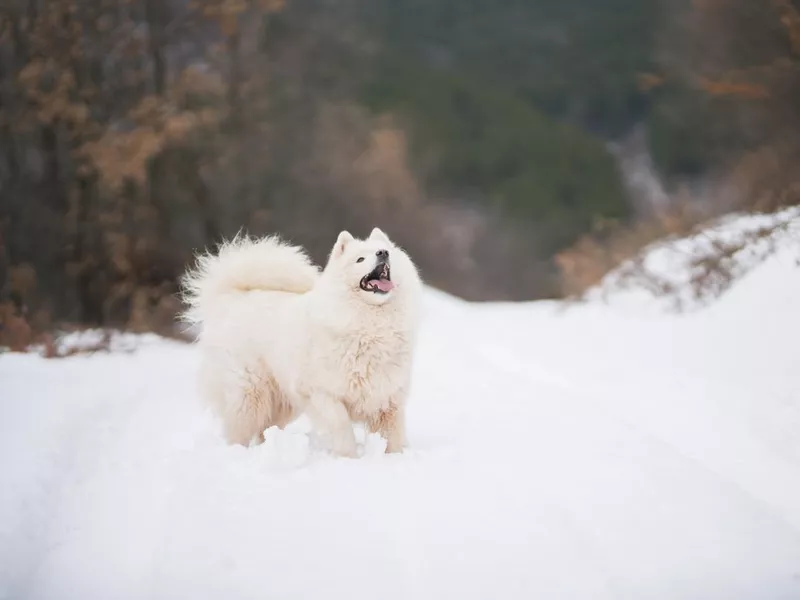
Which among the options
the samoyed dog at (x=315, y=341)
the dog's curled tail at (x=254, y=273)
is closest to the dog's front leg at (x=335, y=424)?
the samoyed dog at (x=315, y=341)

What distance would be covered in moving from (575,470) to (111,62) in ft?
36.5

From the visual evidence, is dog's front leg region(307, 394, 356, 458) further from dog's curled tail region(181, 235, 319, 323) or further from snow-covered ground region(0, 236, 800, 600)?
dog's curled tail region(181, 235, 319, 323)

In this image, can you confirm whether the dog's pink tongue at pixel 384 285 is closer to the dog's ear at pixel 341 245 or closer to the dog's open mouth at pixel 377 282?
the dog's open mouth at pixel 377 282

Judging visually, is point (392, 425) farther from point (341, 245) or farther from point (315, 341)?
point (341, 245)

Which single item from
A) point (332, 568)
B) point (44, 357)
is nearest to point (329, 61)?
point (44, 357)

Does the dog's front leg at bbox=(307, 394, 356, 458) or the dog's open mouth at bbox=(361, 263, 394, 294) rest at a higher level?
the dog's open mouth at bbox=(361, 263, 394, 294)

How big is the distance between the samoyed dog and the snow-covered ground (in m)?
0.21

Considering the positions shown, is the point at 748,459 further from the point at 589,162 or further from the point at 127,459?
the point at 589,162

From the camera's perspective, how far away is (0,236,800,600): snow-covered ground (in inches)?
123

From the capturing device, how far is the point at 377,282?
4.91m

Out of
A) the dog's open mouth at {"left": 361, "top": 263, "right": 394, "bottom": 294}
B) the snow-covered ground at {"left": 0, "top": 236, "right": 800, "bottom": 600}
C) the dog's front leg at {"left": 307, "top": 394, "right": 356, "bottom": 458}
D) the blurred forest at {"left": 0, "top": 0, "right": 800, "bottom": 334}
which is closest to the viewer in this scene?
the snow-covered ground at {"left": 0, "top": 236, "right": 800, "bottom": 600}

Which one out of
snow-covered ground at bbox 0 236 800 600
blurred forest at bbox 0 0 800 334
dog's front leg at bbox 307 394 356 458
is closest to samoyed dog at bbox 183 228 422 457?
dog's front leg at bbox 307 394 356 458

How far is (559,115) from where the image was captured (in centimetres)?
2188

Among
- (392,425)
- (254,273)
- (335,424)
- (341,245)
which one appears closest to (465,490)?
(392,425)
